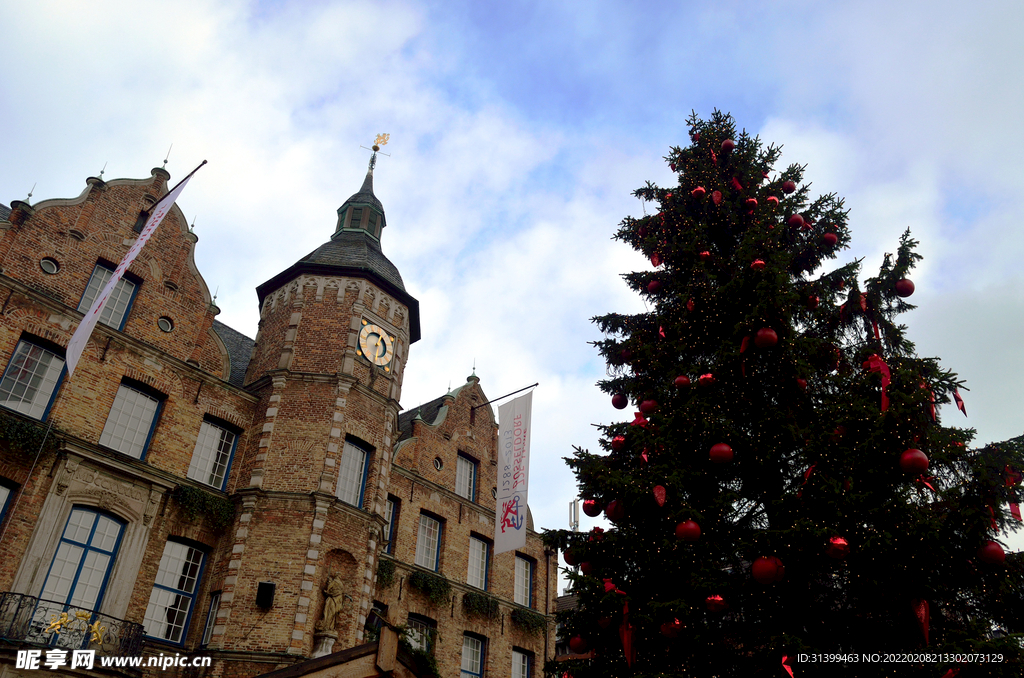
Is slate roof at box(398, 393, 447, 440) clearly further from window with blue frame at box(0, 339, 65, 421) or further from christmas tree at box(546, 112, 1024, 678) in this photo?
christmas tree at box(546, 112, 1024, 678)

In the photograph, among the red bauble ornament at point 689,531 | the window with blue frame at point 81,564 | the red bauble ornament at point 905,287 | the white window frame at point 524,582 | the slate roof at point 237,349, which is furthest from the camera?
the white window frame at point 524,582

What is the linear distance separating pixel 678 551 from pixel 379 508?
1195cm

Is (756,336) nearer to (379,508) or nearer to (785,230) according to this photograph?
(785,230)

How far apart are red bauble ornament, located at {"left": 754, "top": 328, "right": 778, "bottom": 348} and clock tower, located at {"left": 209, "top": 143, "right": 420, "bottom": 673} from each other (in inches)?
467


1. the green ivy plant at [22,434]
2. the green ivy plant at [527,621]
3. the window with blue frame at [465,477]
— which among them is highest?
the window with blue frame at [465,477]

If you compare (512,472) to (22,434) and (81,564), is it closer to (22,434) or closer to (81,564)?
(81,564)

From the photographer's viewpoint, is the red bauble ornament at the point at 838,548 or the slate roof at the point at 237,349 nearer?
the red bauble ornament at the point at 838,548

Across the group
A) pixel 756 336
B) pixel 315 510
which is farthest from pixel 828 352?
pixel 315 510

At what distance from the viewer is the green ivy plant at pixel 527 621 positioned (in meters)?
22.7

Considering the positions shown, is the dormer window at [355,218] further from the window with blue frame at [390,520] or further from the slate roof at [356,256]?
the window with blue frame at [390,520]

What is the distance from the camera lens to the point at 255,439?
705 inches

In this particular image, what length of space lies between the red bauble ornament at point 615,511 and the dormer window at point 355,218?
18.9 m

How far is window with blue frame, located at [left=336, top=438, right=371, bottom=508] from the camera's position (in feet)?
59.6

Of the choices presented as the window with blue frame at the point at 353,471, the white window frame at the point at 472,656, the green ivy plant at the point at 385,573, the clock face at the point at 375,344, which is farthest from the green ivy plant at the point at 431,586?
the clock face at the point at 375,344
